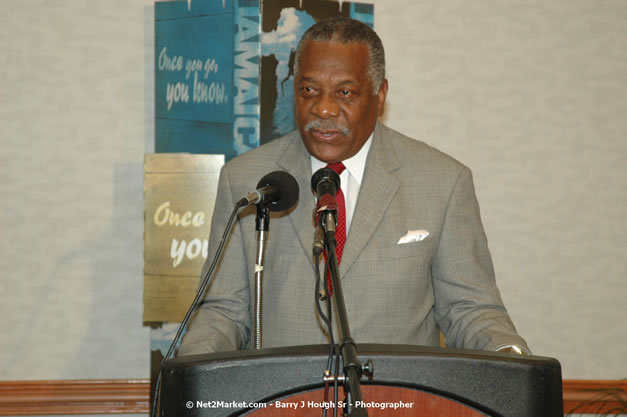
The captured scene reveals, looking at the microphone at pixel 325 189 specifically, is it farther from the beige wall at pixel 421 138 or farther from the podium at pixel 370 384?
the beige wall at pixel 421 138

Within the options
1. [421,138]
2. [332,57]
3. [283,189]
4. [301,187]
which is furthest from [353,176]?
[421,138]

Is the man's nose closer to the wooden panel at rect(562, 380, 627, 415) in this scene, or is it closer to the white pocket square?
the white pocket square

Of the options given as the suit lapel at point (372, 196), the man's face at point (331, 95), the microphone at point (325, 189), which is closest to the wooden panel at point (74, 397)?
the suit lapel at point (372, 196)

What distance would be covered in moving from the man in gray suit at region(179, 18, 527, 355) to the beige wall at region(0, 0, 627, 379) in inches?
35.4

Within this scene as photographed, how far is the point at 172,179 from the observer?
2.68 meters

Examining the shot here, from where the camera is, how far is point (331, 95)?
6.24 ft

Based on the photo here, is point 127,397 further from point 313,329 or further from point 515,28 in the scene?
point 515,28

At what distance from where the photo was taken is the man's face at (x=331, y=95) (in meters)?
1.90

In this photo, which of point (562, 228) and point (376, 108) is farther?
point (562, 228)

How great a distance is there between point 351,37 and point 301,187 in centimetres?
47

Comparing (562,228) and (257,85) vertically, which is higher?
(257,85)

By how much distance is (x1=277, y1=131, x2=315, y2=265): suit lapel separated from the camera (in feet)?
6.47

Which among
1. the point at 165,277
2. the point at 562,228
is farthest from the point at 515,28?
the point at 165,277

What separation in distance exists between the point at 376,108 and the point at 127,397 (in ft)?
5.34
